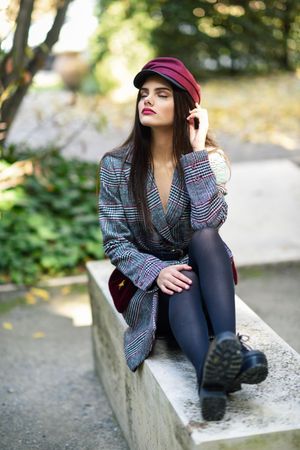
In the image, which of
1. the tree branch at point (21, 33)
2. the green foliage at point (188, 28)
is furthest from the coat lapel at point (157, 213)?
the green foliage at point (188, 28)

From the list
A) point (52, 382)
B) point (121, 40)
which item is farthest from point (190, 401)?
point (121, 40)

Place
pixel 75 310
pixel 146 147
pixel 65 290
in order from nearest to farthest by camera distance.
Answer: pixel 146 147, pixel 75 310, pixel 65 290

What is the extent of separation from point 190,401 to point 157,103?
1.25 meters

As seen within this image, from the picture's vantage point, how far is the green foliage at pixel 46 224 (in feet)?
19.0

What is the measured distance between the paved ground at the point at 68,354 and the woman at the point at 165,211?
0.75 m

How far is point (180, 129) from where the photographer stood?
10.5 ft

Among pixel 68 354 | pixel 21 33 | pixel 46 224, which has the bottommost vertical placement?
pixel 68 354

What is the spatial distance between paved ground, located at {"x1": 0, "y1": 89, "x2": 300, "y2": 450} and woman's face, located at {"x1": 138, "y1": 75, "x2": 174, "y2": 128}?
58.6 inches

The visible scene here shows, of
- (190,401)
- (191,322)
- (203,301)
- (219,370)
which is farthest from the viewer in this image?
(203,301)

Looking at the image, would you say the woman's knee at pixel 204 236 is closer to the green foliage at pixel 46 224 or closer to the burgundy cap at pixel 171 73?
the burgundy cap at pixel 171 73

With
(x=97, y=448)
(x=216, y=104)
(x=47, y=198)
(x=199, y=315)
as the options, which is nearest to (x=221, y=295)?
(x=199, y=315)

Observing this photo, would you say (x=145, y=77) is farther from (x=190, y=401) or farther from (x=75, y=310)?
(x=75, y=310)

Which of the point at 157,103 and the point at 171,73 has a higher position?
the point at 171,73

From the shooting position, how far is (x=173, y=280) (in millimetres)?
2850
